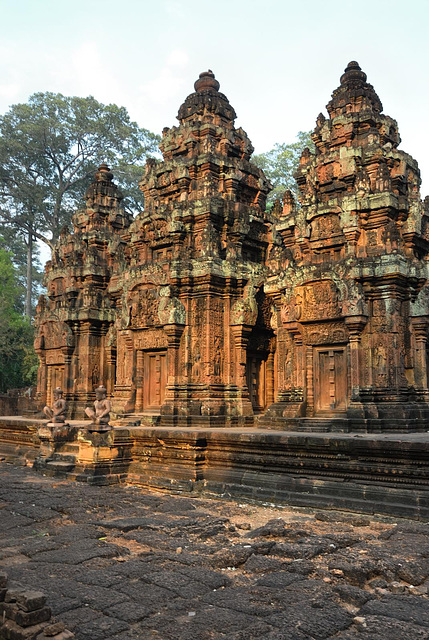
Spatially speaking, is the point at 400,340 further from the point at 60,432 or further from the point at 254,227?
the point at 60,432

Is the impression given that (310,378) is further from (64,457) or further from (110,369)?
(110,369)

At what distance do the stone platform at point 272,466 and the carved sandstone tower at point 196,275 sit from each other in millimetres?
2748

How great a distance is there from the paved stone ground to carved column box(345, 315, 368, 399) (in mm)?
3762

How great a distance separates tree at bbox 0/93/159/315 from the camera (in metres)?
33.4

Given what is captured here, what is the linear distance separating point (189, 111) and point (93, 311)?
262 inches

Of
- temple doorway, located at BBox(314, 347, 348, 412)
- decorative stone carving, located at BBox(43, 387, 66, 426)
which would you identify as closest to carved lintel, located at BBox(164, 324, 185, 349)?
decorative stone carving, located at BBox(43, 387, 66, 426)

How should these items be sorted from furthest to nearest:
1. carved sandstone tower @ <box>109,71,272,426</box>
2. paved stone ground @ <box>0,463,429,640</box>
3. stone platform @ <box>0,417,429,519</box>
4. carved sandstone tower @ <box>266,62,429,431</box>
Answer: carved sandstone tower @ <box>109,71,272,426</box>
carved sandstone tower @ <box>266,62,429,431</box>
stone platform @ <box>0,417,429,519</box>
paved stone ground @ <box>0,463,429,640</box>

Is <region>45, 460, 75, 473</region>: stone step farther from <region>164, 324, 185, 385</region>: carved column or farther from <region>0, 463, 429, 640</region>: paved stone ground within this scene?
<region>164, 324, 185, 385</region>: carved column

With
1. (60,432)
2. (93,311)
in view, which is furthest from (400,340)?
(93,311)

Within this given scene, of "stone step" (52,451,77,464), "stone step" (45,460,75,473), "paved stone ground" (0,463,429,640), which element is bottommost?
"paved stone ground" (0,463,429,640)

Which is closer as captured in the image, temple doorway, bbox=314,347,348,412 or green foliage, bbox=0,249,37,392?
temple doorway, bbox=314,347,348,412

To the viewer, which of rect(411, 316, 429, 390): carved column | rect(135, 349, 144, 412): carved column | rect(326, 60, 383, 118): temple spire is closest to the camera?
rect(411, 316, 429, 390): carved column

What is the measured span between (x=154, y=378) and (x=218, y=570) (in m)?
9.72

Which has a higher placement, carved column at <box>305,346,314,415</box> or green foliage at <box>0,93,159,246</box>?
green foliage at <box>0,93,159,246</box>
